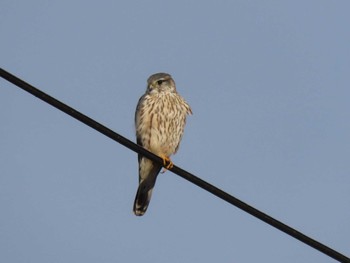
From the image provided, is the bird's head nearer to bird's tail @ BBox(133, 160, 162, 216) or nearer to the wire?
bird's tail @ BBox(133, 160, 162, 216)

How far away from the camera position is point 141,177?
846 cm

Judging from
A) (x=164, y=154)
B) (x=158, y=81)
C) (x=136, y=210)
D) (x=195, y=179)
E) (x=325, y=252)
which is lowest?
(x=325, y=252)

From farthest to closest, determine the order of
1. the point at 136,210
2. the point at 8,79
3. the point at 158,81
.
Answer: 1. the point at 158,81
2. the point at 136,210
3. the point at 8,79

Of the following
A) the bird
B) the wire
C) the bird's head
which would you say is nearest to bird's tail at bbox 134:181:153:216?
the bird

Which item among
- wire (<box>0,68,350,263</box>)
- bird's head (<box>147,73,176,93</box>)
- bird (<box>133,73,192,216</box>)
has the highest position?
bird's head (<box>147,73,176,93</box>)

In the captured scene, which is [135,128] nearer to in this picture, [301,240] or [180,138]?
[180,138]

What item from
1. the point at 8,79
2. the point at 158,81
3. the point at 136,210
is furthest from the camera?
the point at 158,81

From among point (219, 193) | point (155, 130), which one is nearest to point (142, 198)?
point (155, 130)

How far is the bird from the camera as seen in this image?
828cm

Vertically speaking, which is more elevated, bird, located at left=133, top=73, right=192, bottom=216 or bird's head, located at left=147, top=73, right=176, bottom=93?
bird's head, located at left=147, top=73, right=176, bottom=93

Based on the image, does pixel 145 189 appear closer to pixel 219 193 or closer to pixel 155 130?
pixel 155 130

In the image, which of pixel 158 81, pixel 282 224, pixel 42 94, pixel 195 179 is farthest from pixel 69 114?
pixel 158 81

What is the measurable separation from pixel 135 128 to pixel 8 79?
14.4 ft

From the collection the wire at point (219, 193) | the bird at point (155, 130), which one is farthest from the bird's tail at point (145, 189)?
the wire at point (219, 193)
